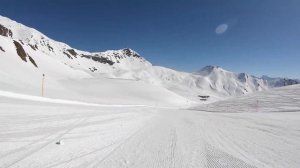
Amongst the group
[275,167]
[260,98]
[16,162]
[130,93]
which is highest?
[130,93]

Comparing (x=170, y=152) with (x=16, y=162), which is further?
(x=170, y=152)

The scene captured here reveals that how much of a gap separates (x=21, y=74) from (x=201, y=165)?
61979mm

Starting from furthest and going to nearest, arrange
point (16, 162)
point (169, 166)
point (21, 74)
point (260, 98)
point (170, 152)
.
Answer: point (21, 74), point (260, 98), point (170, 152), point (169, 166), point (16, 162)

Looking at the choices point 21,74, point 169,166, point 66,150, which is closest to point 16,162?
point 66,150

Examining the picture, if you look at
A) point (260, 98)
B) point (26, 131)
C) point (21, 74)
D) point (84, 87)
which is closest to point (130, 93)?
point (84, 87)

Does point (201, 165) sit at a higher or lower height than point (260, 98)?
lower

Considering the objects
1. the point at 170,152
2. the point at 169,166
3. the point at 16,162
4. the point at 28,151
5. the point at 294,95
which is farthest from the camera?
the point at 294,95

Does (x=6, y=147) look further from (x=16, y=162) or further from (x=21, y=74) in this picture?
(x=21, y=74)

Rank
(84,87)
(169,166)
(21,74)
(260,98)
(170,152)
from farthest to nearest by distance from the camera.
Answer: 1. (84,87)
2. (21,74)
3. (260,98)
4. (170,152)
5. (169,166)

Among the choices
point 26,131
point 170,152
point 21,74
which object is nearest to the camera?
point 170,152

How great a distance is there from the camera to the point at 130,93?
94.3 metres

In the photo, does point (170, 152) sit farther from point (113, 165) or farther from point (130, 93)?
point (130, 93)

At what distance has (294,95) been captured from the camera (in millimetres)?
33531

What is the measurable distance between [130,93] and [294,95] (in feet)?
217
